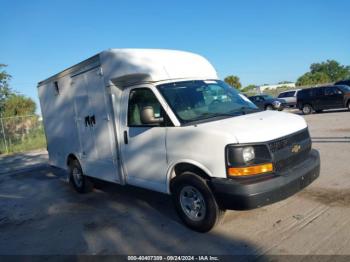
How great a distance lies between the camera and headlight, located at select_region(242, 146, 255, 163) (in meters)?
4.15

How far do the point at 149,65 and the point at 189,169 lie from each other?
6.05ft

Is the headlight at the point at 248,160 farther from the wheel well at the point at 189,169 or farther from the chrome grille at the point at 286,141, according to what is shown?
the wheel well at the point at 189,169

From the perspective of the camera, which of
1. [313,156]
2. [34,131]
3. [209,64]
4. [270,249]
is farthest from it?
[34,131]

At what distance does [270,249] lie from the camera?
4.00m

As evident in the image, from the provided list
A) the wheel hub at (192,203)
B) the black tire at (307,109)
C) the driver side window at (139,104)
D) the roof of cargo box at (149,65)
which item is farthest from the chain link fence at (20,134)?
the wheel hub at (192,203)

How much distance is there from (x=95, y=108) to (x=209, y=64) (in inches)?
92.9

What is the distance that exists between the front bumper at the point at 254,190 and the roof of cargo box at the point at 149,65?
80.7 inches

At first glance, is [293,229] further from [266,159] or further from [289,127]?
[289,127]

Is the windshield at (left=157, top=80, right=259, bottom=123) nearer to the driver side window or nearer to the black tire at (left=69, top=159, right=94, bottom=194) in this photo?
the driver side window

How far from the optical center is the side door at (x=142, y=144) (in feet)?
16.7

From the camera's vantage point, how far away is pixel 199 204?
15.4ft

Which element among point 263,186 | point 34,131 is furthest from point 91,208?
point 34,131

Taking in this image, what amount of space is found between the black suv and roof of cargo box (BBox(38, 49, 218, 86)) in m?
16.6

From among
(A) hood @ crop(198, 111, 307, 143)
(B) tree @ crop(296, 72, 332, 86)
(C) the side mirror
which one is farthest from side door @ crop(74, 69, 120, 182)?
(B) tree @ crop(296, 72, 332, 86)
